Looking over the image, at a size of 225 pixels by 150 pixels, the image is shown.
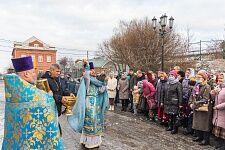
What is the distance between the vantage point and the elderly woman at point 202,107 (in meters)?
7.73

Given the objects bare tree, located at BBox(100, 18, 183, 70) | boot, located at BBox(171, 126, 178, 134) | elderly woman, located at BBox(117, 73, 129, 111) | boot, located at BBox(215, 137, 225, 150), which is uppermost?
bare tree, located at BBox(100, 18, 183, 70)

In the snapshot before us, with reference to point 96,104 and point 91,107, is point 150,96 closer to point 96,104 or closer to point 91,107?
point 96,104

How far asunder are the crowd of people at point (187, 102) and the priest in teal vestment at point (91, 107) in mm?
2385

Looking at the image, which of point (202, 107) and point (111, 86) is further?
point (111, 86)

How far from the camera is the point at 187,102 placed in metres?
9.06

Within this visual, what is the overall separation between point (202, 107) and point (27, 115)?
17.0 feet

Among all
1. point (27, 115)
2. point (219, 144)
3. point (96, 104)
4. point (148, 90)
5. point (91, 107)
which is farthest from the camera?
point (148, 90)

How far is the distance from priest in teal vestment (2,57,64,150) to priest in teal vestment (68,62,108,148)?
2.77 m

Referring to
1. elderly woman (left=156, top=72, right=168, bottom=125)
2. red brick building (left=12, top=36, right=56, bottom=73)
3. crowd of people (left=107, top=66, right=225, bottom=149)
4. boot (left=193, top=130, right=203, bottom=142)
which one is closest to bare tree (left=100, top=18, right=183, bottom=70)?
crowd of people (left=107, top=66, right=225, bottom=149)

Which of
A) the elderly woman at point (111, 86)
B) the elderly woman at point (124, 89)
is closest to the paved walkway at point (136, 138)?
the elderly woman at point (124, 89)

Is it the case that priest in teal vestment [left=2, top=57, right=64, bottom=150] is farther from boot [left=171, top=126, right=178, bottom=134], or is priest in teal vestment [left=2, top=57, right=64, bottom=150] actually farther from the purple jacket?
boot [left=171, top=126, right=178, bottom=134]

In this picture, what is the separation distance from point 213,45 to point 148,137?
69.4ft

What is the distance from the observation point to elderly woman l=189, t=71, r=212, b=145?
7.73 meters

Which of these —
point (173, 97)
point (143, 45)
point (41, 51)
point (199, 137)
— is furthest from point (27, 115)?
point (41, 51)
